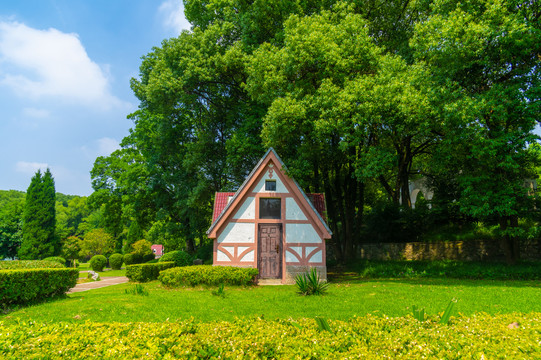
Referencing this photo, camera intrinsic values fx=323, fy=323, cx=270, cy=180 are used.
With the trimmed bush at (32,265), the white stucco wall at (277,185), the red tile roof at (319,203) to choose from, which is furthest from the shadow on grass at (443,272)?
the trimmed bush at (32,265)

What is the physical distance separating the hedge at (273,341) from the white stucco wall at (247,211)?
11.6 metres

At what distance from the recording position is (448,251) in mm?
20031

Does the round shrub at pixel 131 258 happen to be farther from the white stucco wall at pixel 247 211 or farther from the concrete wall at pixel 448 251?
the concrete wall at pixel 448 251

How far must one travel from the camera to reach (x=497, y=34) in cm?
1305

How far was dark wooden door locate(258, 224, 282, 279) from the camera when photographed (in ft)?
52.6

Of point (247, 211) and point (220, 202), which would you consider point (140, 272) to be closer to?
point (220, 202)

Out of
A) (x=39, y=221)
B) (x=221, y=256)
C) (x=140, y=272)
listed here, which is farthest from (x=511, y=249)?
(x=39, y=221)

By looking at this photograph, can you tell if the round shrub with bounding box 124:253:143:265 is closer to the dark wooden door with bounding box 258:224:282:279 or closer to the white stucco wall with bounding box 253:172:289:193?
the dark wooden door with bounding box 258:224:282:279

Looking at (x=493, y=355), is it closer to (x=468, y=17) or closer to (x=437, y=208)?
(x=468, y=17)

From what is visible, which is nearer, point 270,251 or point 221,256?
point 221,256

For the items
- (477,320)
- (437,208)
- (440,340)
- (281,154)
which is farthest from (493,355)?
(437,208)

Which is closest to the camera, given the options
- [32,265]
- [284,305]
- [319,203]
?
[284,305]

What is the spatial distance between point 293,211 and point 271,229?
4.73 feet

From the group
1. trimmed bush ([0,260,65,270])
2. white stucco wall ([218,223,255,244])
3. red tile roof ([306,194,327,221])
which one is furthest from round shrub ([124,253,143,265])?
red tile roof ([306,194,327,221])
